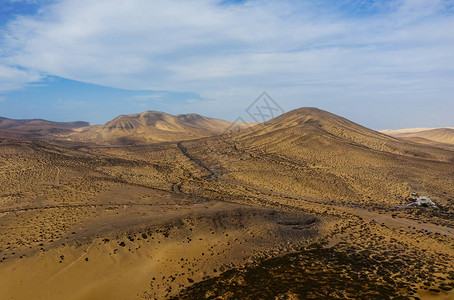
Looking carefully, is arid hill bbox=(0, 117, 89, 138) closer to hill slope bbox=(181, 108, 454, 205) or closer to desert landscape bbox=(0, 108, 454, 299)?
desert landscape bbox=(0, 108, 454, 299)

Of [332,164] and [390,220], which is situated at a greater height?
[332,164]

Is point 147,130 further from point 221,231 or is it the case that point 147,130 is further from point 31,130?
point 221,231

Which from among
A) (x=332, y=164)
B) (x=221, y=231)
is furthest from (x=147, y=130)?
(x=221, y=231)

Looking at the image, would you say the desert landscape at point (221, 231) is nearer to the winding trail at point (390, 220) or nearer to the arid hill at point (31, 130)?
the winding trail at point (390, 220)

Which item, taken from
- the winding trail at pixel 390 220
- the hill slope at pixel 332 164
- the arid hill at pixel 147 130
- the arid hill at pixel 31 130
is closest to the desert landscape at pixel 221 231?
the winding trail at pixel 390 220

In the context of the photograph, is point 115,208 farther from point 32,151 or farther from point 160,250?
point 32,151

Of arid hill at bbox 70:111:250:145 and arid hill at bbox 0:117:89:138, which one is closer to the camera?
arid hill at bbox 70:111:250:145

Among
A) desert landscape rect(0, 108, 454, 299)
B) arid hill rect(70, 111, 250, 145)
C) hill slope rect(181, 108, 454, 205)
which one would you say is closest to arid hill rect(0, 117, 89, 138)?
arid hill rect(70, 111, 250, 145)
